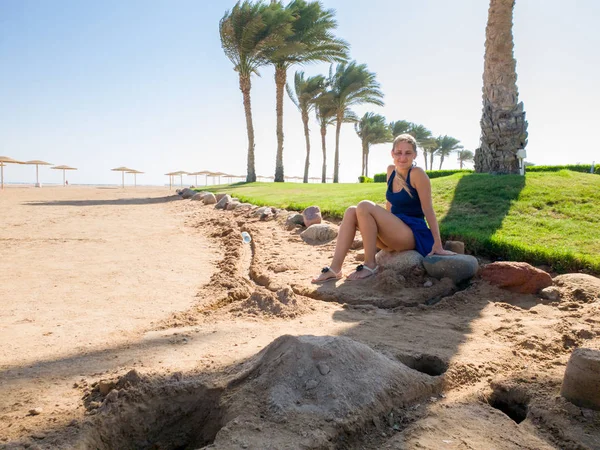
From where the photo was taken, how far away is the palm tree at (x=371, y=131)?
4363 cm

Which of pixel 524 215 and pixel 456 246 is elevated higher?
pixel 524 215

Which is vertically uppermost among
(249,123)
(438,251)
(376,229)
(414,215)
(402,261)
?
(249,123)

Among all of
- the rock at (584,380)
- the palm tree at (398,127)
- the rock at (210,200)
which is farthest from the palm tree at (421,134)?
the rock at (584,380)

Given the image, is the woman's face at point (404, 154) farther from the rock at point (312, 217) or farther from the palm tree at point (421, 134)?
the palm tree at point (421, 134)

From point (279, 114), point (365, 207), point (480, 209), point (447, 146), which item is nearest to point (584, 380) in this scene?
point (365, 207)

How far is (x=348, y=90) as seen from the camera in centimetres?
3275

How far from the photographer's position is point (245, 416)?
6.21ft

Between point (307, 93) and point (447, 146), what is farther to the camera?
point (447, 146)

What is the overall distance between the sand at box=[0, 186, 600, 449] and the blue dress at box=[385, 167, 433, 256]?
44cm

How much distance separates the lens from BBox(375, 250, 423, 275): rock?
4.38 m

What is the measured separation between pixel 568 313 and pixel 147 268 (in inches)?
175

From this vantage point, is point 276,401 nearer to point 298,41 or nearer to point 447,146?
point 298,41

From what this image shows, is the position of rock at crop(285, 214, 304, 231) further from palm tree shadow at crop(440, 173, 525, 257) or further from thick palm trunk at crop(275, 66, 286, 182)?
thick palm trunk at crop(275, 66, 286, 182)

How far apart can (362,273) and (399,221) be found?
657 millimetres
